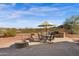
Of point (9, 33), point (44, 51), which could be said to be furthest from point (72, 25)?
point (9, 33)

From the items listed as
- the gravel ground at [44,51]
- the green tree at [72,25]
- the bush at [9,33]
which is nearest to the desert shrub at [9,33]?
the bush at [9,33]

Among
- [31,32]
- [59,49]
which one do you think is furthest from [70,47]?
[31,32]

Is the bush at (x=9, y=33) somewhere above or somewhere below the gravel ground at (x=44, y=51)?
above

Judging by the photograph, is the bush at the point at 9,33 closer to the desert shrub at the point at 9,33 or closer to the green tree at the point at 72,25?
the desert shrub at the point at 9,33

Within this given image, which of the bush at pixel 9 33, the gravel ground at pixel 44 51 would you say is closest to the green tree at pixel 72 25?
the gravel ground at pixel 44 51

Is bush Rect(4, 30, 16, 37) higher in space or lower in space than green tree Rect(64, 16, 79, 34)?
lower

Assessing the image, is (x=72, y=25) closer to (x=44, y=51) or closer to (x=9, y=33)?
(x=44, y=51)

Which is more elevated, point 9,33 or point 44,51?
point 9,33

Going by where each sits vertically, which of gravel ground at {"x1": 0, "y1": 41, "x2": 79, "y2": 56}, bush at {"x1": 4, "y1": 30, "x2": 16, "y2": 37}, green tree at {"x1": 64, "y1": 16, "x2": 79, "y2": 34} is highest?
green tree at {"x1": 64, "y1": 16, "x2": 79, "y2": 34}

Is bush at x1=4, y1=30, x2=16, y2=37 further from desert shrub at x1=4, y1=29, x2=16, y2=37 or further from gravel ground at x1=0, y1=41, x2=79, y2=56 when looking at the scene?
gravel ground at x1=0, y1=41, x2=79, y2=56

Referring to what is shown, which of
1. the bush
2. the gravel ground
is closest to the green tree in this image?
the gravel ground

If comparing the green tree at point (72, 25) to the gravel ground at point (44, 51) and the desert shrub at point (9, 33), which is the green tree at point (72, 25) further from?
the desert shrub at point (9, 33)

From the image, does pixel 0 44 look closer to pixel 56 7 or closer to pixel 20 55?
pixel 20 55

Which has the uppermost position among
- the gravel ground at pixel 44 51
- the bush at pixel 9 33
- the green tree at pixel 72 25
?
the green tree at pixel 72 25
